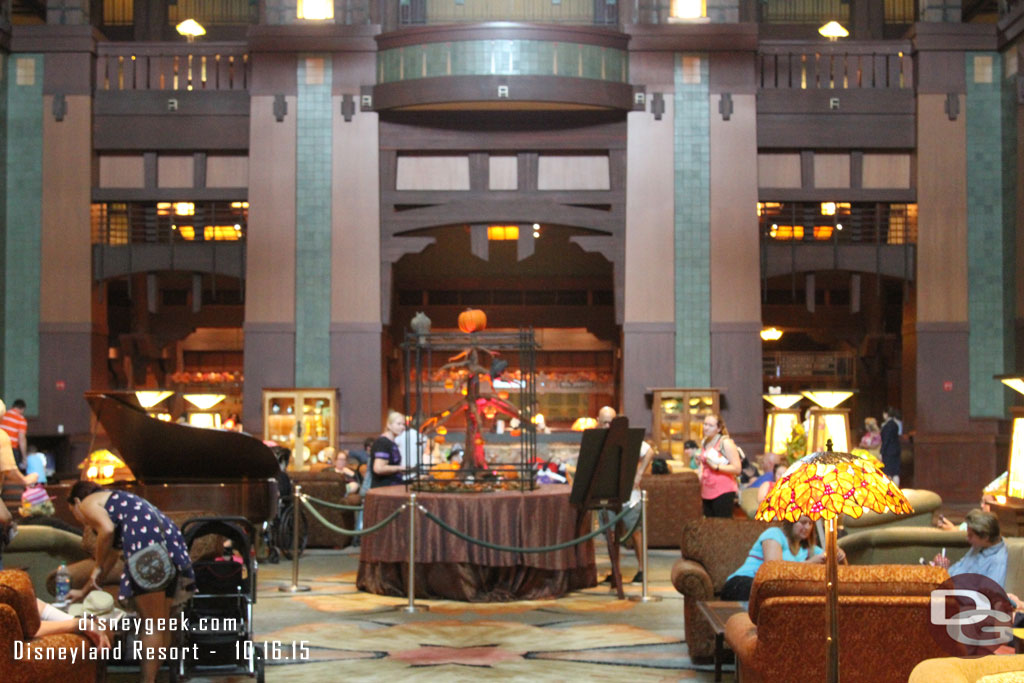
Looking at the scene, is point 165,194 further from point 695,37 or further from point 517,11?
point 695,37

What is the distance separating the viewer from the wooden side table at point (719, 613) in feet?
22.2

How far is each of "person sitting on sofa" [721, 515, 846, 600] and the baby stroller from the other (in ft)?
8.51

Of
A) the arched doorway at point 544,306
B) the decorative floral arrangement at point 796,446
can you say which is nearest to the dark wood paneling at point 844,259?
the arched doorway at point 544,306

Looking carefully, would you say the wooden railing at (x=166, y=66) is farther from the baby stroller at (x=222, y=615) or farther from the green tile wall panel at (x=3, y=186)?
the baby stroller at (x=222, y=615)

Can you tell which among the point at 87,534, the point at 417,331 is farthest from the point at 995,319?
the point at 87,534

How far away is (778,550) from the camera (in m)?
7.27

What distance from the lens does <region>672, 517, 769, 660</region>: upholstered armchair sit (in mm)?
7621

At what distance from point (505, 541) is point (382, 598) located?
3.52ft

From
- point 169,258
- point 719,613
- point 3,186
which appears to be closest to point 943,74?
point 169,258

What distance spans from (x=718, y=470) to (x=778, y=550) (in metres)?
4.34

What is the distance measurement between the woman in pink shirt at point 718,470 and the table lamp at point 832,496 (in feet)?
21.7

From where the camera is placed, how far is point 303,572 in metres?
12.1

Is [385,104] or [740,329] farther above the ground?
[385,104]

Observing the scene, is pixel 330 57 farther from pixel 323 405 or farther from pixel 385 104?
pixel 323 405
